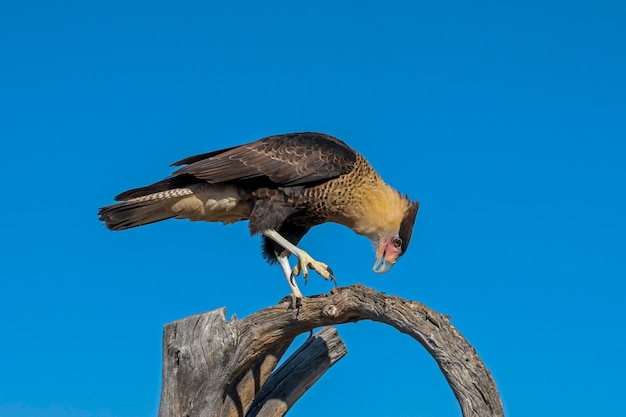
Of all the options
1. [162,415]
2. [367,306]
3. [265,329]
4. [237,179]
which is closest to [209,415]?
[162,415]

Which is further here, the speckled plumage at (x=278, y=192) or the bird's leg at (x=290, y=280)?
the speckled plumage at (x=278, y=192)

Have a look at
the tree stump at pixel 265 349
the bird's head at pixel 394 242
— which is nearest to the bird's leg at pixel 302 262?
the tree stump at pixel 265 349

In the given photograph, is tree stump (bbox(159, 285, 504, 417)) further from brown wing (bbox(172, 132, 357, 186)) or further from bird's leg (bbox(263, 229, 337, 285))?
brown wing (bbox(172, 132, 357, 186))

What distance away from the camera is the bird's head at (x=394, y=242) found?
7.40 meters

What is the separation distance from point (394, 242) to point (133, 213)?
2.44 m

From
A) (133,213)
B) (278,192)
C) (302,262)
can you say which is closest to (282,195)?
(278,192)

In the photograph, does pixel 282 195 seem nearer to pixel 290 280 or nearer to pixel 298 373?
pixel 290 280

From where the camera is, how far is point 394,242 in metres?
7.46

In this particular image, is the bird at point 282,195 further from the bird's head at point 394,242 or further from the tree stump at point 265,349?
the tree stump at point 265,349

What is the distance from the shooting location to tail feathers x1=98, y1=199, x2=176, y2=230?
7203 millimetres

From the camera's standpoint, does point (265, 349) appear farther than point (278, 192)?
No

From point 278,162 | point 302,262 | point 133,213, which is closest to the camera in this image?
point 302,262

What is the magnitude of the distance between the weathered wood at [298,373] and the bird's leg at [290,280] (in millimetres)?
569

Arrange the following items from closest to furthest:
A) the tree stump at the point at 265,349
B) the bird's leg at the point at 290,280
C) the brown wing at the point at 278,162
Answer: the tree stump at the point at 265,349, the bird's leg at the point at 290,280, the brown wing at the point at 278,162
